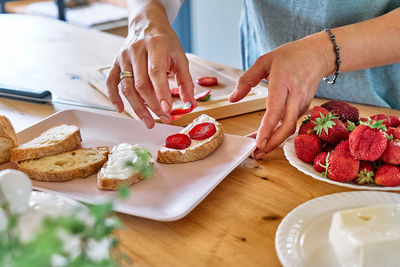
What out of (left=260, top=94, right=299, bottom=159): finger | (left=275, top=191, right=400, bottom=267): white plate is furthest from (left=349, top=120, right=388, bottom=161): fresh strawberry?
(left=260, top=94, right=299, bottom=159): finger

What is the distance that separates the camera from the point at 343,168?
1.02 metres

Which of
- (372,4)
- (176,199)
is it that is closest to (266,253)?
(176,199)

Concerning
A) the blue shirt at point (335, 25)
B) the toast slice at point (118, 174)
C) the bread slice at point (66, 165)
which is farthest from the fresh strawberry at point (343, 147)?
the blue shirt at point (335, 25)

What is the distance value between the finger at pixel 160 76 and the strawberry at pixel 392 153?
573 mm

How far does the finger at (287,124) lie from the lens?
1.21m

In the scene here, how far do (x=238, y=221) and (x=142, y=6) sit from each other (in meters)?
1.04

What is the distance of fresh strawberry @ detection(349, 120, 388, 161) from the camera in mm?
1018

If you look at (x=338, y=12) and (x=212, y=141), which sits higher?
(x=338, y=12)

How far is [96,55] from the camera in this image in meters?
2.30

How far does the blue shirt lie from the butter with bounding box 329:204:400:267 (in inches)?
40.7

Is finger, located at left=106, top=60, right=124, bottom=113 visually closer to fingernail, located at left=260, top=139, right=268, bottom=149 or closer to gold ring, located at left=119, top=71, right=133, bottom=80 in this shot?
gold ring, located at left=119, top=71, right=133, bottom=80

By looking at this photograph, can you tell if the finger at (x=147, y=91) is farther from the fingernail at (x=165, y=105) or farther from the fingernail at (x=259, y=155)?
the fingernail at (x=259, y=155)

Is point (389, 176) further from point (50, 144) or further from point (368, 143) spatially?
point (50, 144)

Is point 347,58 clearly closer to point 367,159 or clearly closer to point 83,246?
point 367,159
